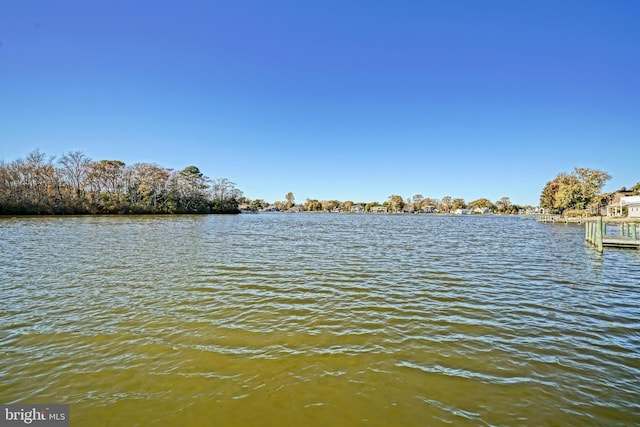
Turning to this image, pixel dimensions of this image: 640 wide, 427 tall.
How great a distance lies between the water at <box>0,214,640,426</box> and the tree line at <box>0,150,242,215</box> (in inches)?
2823

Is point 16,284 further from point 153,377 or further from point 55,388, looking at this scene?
point 153,377

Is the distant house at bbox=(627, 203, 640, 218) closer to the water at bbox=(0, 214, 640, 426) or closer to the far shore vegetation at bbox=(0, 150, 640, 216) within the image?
the far shore vegetation at bbox=(0, 150, 640, 216)

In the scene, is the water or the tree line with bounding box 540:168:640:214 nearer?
the water

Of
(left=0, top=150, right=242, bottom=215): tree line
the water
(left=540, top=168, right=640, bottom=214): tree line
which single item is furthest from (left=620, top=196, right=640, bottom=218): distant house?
(left=0, top=150, right=242, bottom=215): tree line

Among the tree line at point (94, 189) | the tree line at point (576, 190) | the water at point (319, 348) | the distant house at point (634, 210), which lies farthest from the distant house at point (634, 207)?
the tree line at point (94, 189)

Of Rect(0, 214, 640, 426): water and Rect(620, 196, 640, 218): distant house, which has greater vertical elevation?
Rect(620, 196, 640, 218): distant house

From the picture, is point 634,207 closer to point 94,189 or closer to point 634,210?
point 634,210

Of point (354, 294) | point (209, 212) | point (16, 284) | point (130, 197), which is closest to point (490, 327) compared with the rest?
point (354, 294)

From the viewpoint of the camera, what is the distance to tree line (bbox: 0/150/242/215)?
64062mm

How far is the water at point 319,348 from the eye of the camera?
4.16 meters

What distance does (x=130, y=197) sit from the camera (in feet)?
265

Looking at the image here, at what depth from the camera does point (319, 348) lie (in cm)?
600

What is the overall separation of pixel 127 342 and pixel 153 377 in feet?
5.80

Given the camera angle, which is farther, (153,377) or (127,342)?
(127,342)
